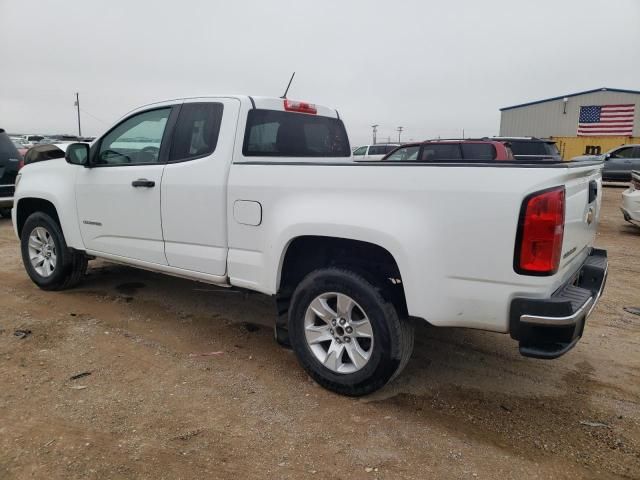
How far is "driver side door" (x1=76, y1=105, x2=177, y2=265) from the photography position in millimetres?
4012

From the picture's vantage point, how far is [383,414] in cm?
300

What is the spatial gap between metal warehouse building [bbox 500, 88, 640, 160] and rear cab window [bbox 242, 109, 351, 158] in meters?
26.1

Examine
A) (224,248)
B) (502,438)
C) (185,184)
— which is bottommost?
(502,438)

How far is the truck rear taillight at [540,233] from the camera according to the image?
2402mm

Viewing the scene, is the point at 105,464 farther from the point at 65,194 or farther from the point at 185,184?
the point at 65,194

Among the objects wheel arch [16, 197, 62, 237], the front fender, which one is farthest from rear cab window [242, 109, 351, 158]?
wheel arch [16, 197, 62, 237]

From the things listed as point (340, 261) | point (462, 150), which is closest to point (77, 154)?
point (340, 261)

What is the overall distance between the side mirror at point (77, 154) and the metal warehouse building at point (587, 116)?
2749 cm

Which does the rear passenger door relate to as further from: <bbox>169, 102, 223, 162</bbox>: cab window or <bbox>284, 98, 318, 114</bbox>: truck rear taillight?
<bbox>284, 98, 318, 114</bbox>: truck rear taillight

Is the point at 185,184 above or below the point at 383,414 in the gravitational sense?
above

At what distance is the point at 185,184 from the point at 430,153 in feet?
24.3

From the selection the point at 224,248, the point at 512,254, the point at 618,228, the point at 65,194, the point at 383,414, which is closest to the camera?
the point at 512,254

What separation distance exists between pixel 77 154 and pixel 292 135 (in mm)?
1986

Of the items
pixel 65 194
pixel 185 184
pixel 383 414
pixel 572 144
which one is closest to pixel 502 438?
pixel 383 414
